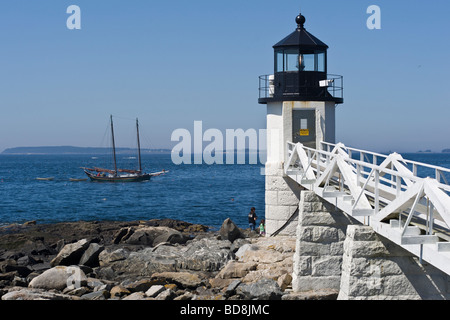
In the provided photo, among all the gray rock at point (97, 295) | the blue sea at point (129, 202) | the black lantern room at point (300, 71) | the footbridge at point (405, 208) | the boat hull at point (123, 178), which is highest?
the black lantern room at point (300, 71)

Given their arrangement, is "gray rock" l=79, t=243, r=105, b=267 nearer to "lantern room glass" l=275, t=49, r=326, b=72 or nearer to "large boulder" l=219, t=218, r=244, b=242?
"large boulder" l=219, t=218, r=244, b=242

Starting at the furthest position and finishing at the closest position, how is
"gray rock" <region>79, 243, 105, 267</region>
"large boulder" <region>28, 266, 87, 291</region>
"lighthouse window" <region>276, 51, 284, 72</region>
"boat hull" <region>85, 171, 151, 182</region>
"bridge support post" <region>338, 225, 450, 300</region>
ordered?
"boat hull" <region>85, 171, 151, 182</region> < "lighthouse window" <region>276, 51, 284, 72</region> < "gray rock" <region>79, 243, 105, 267</region> < "large boulder" <region>28, 266, 87, 291</region> < "bridge support post" <region>338, 225, 450, 300</region>

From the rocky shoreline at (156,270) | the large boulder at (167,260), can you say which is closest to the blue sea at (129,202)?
the rocky shoreline at (156,270)

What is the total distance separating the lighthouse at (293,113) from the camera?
20.4 m

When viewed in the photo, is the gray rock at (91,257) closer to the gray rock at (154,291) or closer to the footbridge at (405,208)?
the gray rock at (154,291)

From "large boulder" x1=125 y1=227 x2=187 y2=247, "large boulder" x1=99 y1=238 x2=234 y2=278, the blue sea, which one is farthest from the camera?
the blue sea

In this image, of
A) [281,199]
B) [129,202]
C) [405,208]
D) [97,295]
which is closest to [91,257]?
[97,295]

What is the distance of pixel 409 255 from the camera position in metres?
11.0

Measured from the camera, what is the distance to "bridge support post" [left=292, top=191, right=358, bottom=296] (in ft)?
50.1

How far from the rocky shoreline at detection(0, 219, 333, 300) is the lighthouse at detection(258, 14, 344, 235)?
1241mm

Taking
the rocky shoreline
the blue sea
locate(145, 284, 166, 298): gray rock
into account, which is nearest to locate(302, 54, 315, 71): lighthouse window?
the rocky shoreline

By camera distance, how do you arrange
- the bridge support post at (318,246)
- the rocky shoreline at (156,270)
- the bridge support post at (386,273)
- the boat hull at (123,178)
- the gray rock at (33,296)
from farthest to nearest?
the boat hull at (123,178) < the bridge support post at (318,246) < the rocky shoreline at (156,270) < the gray rock at (33,296) < the bridge support post at (386,273)

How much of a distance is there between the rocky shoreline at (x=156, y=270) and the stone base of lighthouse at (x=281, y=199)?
0.62 m

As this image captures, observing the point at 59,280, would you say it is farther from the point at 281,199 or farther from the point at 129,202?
the point at 129,202
